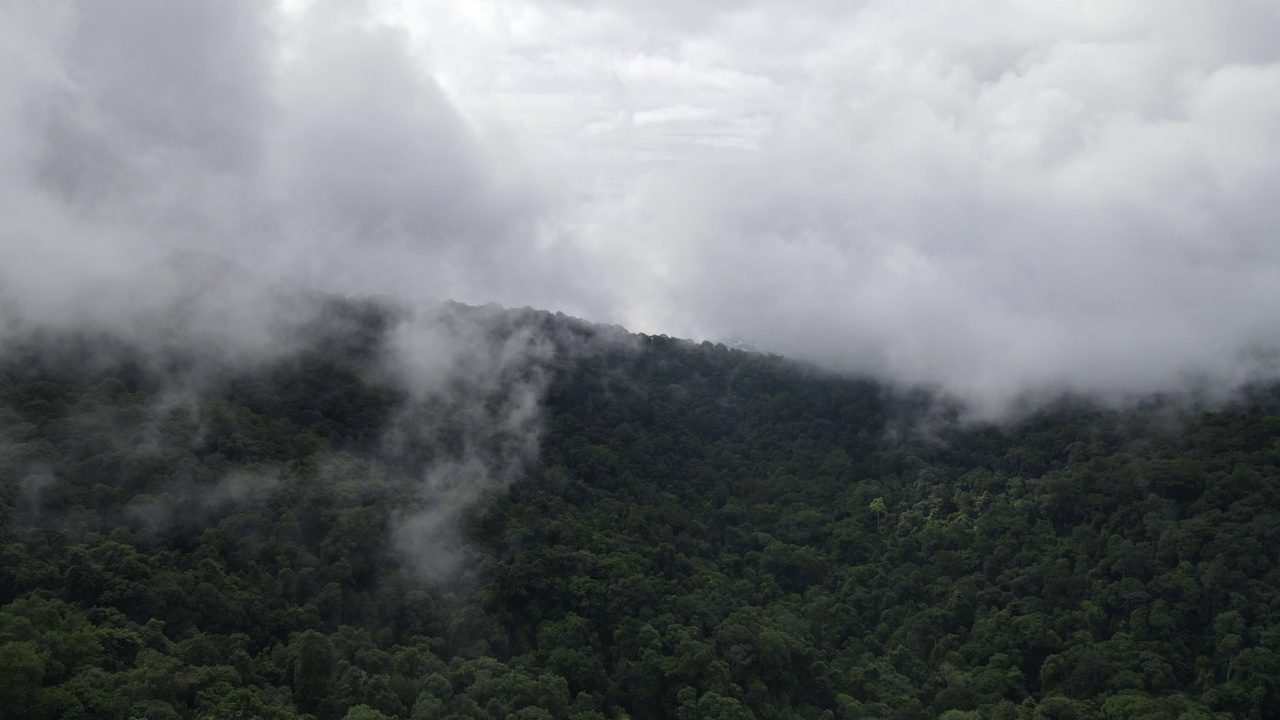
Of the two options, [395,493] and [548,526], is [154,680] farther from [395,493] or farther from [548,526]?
[548,526]

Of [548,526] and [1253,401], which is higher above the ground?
[1253,401]

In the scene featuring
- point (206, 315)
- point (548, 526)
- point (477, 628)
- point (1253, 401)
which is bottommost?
point (477, 628)

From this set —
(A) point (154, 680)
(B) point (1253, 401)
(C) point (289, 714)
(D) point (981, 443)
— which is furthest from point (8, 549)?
(B) point (1253, 401)

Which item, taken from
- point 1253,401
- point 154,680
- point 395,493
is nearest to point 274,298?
point 395,493

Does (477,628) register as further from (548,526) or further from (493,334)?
(493,334)

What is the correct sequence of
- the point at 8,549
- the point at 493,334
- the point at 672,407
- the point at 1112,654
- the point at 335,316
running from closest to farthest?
1. the point at 8,549
2. the point at 1112,654
3. the point at 335,316
4. the point at 493,334
5. the point at 672,407

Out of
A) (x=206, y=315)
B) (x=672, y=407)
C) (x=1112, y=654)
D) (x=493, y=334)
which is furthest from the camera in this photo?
(x=672, y=407)

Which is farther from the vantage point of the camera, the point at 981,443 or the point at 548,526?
the point at 981,443
